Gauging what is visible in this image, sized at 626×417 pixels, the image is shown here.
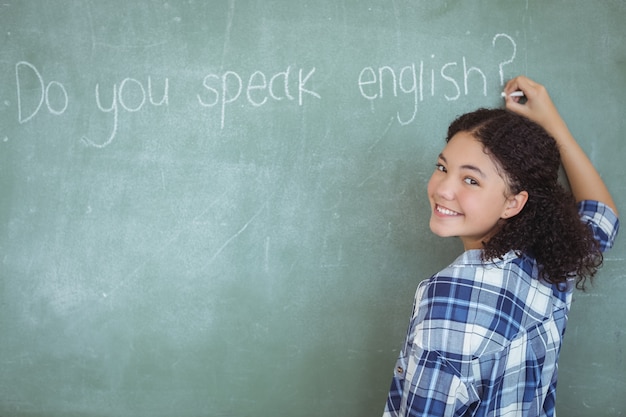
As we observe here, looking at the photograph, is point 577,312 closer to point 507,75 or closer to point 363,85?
point 507,75

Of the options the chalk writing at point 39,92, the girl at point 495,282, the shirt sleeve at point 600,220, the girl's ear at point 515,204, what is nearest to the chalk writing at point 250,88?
the chalk writing at point 39,92

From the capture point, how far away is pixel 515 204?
1.14m

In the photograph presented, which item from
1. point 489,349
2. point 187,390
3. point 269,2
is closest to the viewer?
point 489,349

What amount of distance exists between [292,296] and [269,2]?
776 millimetres

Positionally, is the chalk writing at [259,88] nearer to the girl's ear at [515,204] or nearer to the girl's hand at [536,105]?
the girl's hand at [536,105]

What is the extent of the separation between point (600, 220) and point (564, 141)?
0.21 metres

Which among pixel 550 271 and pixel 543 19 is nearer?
pixel 550 271

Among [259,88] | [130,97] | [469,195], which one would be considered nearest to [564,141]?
[469,195]

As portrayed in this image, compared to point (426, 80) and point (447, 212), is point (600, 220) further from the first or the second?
point (426, 80)

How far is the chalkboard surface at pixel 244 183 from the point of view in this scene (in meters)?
1.49

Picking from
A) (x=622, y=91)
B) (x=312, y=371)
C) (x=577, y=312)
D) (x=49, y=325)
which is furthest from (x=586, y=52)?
(x=49, y=325)

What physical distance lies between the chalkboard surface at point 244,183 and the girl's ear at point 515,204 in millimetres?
413

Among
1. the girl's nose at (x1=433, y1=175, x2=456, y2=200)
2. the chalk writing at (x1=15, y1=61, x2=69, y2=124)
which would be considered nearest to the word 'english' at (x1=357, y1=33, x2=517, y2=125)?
the girl's nose at (x1=433, y1=175, x2=456, y2=200)

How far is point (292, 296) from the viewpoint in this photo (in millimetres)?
1556
